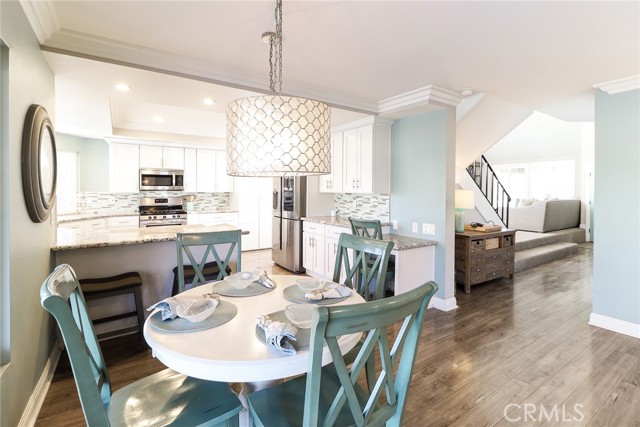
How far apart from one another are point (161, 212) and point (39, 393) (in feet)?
14.5

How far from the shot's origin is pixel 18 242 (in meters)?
1.73

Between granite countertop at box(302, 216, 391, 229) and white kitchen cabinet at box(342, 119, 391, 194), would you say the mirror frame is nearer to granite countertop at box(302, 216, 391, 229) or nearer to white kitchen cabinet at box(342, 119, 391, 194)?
granite countertop at box(302, 216, 391, 229)

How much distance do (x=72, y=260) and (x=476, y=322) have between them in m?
3.82

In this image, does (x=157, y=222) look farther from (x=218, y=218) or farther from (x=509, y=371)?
(x=509, y=371)

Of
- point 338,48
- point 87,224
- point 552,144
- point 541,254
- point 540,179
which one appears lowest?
point 541,254

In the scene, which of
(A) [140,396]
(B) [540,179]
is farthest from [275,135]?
(B) [540,179]

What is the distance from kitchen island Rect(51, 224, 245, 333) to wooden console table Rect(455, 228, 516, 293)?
11.5ft

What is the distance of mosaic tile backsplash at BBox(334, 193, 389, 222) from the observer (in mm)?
4352

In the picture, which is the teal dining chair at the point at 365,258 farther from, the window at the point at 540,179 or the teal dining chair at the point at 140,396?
the window at the point at 540,179

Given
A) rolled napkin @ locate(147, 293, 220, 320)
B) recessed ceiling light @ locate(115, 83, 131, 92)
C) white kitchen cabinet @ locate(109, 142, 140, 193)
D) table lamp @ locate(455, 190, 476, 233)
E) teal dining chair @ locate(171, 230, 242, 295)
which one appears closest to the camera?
rolled napkin @ locate(147, 293, 220, 320)

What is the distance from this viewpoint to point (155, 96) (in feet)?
10.3

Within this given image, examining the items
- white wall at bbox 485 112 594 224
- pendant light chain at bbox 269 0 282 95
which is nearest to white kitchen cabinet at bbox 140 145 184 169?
pendant light chain at bbox 269 0 282 95

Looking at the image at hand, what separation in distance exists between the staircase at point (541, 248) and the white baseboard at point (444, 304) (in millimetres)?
2242

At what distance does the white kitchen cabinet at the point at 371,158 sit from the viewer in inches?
161
